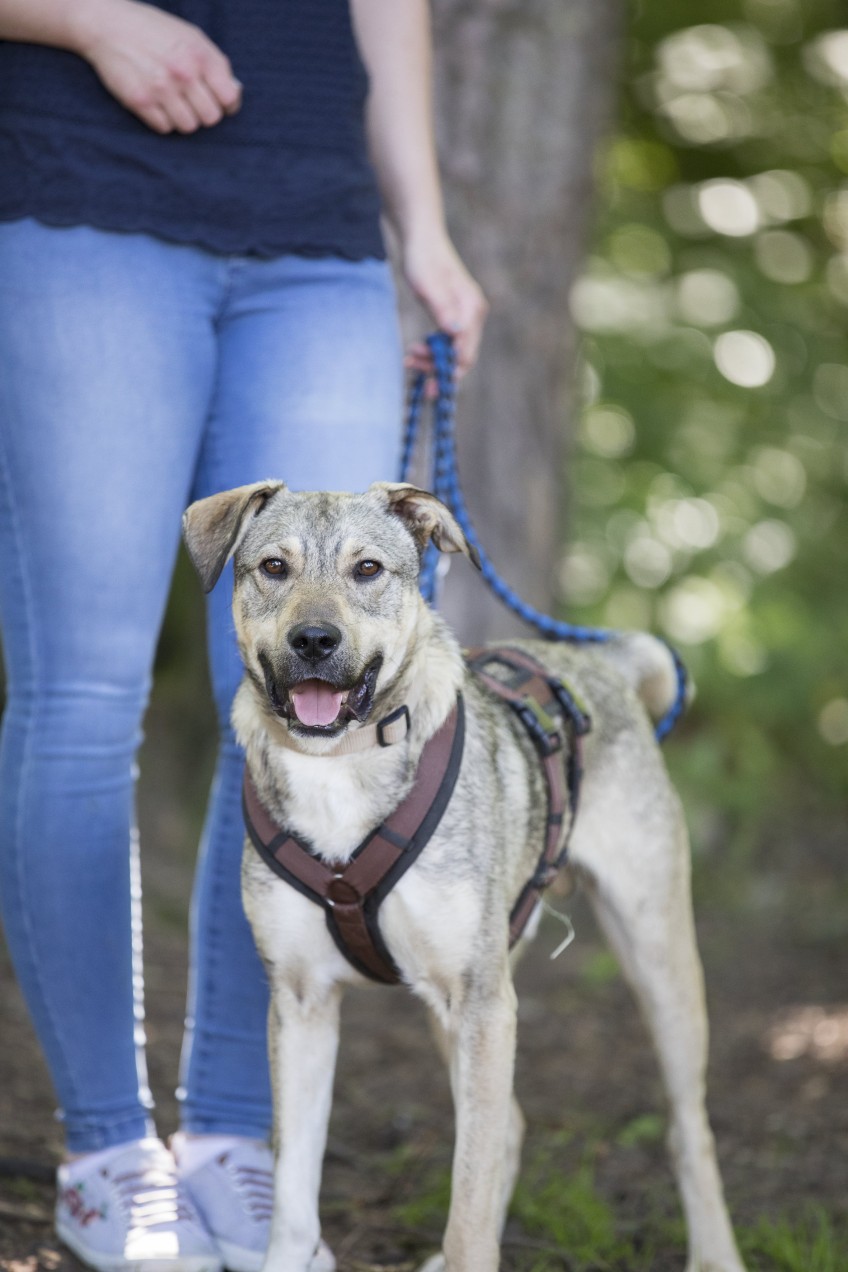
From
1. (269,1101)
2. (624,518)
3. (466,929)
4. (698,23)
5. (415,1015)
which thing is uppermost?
(698,23)

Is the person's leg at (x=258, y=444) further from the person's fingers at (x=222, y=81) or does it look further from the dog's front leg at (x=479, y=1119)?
the dog's front leg at (x=479, y=1119)

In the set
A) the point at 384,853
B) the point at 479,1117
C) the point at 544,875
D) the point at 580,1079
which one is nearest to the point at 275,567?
the point at 384,853

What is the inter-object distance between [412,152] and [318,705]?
1590mm

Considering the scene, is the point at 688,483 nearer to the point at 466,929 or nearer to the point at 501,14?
the point at 501,14

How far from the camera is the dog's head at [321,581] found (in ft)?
8.95

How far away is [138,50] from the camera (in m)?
2.88

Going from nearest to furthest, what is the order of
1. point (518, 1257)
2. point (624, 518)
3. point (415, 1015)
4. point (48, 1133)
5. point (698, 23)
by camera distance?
point (518, 1257)
point (48, 1133)
point (415, 1015)
point (624, 518)
point (698, 23)

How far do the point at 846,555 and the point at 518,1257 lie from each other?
600 cm

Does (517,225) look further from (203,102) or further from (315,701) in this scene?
(315,701)

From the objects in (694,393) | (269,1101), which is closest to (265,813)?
(269,1101)

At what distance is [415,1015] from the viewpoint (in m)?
5.58

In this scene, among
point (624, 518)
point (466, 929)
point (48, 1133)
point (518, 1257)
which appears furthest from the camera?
point (624, 518)

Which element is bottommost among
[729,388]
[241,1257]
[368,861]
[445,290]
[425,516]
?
[241,1257]

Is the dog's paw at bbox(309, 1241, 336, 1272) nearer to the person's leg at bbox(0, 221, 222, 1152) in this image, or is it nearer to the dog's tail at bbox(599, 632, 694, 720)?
the person's leg at bbox(0, 221, 222, 1152)
